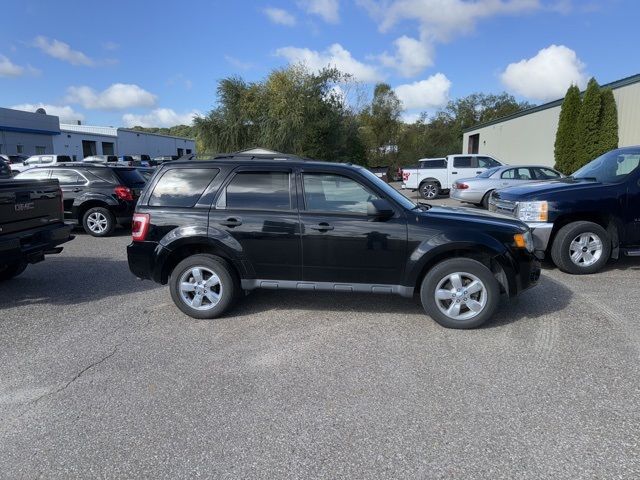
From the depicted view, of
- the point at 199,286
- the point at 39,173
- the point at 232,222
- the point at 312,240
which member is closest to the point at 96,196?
the point at 39,173

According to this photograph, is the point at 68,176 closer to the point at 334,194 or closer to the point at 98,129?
the point at 334,194

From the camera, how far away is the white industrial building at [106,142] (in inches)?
2045

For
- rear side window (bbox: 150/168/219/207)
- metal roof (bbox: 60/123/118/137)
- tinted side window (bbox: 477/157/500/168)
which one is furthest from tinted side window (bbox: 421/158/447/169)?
metal roof (bbox: 60/123/118/137)

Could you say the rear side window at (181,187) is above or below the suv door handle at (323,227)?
above

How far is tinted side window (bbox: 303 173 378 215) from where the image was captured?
4.68 m

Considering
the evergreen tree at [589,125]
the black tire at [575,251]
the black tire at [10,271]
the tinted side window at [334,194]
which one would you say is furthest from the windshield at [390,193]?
the evergreen tree at [589,125]

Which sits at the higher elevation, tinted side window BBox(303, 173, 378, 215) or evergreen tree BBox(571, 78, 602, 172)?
evergreen tree BBox(571, 78, 602, 172)

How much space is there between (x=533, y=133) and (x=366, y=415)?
2482 cm

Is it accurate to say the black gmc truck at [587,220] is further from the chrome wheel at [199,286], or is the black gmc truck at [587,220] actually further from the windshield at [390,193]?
the chrome wheel at [199,286]

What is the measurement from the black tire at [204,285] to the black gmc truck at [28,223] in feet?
7.03

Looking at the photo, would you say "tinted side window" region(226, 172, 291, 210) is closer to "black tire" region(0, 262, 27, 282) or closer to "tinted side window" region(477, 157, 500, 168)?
"black tire" region(0, 262, 27, 282)

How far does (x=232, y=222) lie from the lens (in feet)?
15.6

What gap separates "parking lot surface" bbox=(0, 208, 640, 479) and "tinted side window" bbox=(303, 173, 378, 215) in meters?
1.25

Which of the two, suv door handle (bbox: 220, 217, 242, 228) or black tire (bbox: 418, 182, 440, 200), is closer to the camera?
suv door handle (bbox: 220, 217, 242, 228)
